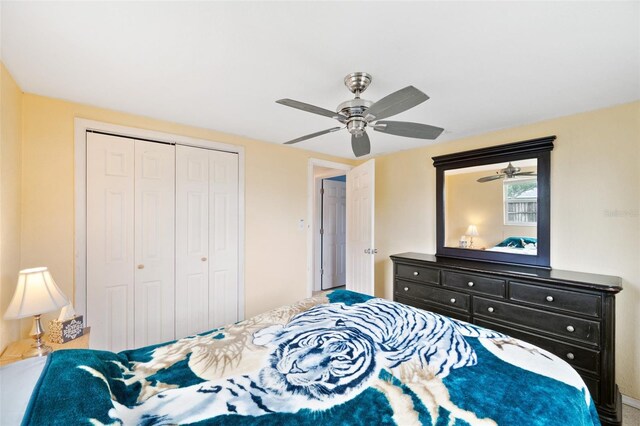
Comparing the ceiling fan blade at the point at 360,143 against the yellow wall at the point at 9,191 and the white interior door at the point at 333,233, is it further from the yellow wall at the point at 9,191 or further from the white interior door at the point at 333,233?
the white interior door at the point at 333,233

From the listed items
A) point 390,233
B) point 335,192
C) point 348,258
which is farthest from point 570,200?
point 335,192

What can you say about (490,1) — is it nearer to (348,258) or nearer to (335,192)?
(348,258)

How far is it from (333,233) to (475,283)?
123 inches

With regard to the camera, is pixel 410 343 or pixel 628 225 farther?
pixel 628 225

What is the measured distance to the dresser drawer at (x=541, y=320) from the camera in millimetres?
1927

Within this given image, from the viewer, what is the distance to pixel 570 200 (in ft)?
7.67

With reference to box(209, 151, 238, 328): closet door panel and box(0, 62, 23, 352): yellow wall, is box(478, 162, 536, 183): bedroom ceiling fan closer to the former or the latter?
box(209, 151, 238, 328): closet door panel

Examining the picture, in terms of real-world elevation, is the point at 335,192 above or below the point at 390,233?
above

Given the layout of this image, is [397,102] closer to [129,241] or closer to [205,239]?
[205,239]

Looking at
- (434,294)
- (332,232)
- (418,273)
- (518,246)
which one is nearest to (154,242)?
(418,273)

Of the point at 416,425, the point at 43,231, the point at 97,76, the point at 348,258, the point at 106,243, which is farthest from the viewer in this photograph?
the point at 348,258

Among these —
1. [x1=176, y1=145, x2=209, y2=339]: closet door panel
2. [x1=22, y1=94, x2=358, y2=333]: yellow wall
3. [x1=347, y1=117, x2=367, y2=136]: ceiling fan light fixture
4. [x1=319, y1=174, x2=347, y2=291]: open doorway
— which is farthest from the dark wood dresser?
[x1=319, y1=174, x2=347, y2=291]: open doorway

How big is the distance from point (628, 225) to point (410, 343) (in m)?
2.15

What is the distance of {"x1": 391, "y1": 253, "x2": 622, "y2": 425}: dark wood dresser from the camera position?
1.87 m
